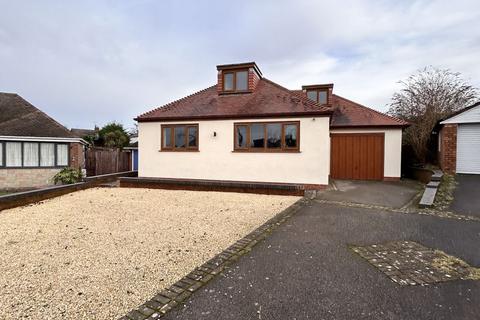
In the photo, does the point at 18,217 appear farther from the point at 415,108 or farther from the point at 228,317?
the point at 415,108

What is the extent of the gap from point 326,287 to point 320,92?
13.8 m

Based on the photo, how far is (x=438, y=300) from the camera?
282 cm

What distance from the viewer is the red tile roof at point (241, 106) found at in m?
11.0

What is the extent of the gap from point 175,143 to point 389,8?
10059 millimetres

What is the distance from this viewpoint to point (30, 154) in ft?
48.1

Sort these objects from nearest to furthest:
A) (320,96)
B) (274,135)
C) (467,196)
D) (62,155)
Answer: (467,196)
(274,135)
(320,96)
(62,155)

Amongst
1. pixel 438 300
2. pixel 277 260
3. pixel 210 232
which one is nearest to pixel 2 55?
pixel 210 232

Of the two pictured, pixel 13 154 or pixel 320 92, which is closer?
pixel 13 154

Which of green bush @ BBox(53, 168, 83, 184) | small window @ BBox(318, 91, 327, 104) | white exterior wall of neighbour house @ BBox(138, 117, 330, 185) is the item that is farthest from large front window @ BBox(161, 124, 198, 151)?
small window @ BBox(318, 91, 327, 104)

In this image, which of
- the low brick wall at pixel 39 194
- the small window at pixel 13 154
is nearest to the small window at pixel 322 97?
the low brick wall at pixel 39 194

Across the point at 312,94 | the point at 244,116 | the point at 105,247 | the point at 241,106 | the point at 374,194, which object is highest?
the point at 312,94

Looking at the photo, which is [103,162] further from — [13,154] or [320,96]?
[320,96]

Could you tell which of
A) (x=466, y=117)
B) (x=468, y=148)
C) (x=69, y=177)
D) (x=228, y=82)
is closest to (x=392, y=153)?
(x=468, y=148)

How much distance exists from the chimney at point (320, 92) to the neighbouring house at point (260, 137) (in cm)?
118
